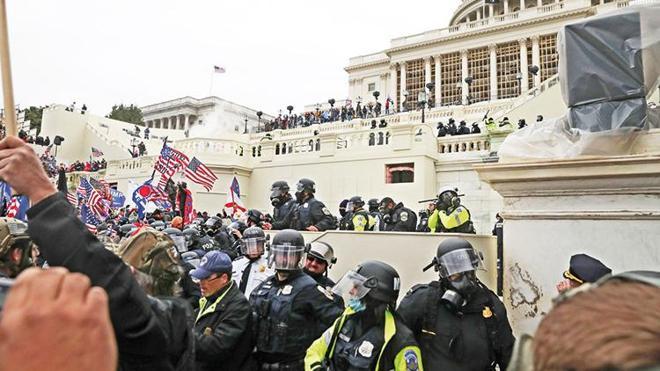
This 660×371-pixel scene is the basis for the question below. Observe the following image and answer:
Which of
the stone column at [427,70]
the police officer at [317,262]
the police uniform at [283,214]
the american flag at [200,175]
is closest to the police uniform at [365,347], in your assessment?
the police officer at [317,262]

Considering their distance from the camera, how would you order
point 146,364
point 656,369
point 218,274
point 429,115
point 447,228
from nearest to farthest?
1. point 656,369
2. point 146,364
3. point 218,274
4. point 447,228
5. point 429,115

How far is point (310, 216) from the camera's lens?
8.39 m

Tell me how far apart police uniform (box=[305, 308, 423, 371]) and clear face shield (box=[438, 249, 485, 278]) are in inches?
24.5

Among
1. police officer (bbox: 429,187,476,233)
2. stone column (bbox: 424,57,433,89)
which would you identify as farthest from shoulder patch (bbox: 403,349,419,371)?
stone column (bbox: 424,57,433,89)

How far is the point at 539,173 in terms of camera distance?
402 cm

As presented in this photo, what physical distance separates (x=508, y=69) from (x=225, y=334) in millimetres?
49698

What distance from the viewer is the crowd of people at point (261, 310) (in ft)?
2.61

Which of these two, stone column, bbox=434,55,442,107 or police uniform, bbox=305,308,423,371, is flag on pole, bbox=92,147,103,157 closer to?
stone column, bbox=434,55,442,107

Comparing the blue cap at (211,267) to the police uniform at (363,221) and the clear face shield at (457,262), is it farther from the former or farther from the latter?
the police uniform at (363,221)

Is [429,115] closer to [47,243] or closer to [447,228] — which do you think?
[447,228]

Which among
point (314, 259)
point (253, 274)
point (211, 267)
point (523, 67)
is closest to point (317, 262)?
point (314, 259)

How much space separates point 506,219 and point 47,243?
12.5 ft

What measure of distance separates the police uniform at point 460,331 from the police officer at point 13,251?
2514 millimetres

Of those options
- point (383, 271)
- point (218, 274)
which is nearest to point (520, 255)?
point (383, 271)
